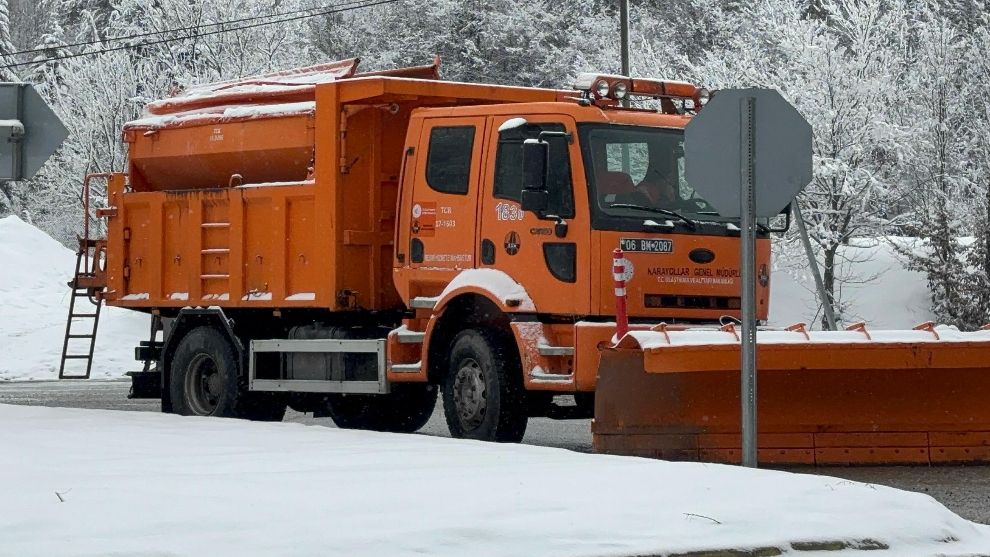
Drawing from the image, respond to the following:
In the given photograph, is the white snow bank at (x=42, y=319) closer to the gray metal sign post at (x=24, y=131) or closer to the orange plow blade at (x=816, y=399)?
the gray metal sign post at (x=24, y=131)

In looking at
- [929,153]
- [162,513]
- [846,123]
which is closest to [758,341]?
[162,513]

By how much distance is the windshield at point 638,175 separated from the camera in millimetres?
12234

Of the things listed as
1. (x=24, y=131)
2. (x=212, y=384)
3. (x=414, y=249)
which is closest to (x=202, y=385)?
(x=212, y=384)

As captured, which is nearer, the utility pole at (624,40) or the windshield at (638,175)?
the windshield at (638,175)

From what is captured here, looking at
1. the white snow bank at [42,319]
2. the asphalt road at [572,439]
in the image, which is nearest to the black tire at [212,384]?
the asphalt road at [572,439]

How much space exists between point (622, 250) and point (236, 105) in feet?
14.8

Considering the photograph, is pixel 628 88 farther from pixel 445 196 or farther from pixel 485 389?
pixel 485 389

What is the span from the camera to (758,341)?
11.1 meters

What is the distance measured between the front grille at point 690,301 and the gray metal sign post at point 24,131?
4.88 m

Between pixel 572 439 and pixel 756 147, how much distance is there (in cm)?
489

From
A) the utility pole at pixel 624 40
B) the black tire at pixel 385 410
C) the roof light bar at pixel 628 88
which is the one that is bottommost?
the black tire at pixel 385 410

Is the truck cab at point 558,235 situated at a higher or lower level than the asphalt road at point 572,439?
higher

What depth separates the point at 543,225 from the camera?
40.2ft

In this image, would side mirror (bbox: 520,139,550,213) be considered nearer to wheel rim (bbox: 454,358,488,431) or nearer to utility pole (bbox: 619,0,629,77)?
wheel rim (bbox: 454,358,488,431)
